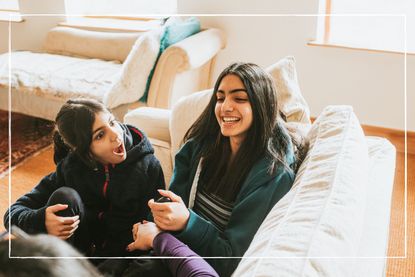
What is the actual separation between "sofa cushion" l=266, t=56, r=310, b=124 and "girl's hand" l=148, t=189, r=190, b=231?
354 mm

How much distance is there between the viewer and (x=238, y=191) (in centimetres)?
88

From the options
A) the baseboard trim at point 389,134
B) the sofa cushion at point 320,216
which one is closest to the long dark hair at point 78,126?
the sofa cushion at point 320,216

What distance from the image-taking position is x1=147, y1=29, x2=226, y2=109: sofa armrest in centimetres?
125

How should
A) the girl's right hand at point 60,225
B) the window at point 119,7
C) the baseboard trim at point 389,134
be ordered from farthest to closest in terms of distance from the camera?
the window at point 119,7
the baseboard trim at point 389,134
the girl's right hand at point 60,225

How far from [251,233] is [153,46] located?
0.71m

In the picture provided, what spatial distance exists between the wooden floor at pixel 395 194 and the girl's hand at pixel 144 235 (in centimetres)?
21

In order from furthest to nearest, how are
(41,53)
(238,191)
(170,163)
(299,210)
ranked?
(41,53) → (170,163) → (238,191) → (299,210)

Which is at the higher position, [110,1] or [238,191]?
[110,1]

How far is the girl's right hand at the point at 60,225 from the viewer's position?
0.75m

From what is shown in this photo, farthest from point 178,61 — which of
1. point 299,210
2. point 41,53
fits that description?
point 299,210

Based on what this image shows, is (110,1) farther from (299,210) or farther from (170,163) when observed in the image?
(299,210)

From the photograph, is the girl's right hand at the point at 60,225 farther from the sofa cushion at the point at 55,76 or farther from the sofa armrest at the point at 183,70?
the sofa armrest at the point at 183,70

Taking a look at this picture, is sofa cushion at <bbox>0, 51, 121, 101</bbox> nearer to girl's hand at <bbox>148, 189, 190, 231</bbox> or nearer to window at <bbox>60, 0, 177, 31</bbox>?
window at <bbox>60, 0, 177, 31</bbox>

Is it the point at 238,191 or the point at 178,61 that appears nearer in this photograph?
the point at 238,191
